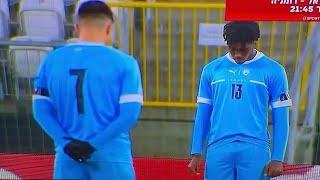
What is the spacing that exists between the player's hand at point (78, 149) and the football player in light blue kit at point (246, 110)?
83 centimetres

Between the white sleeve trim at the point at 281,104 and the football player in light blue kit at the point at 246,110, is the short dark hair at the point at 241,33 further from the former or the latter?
the white sleeve trim at the point at 281,104

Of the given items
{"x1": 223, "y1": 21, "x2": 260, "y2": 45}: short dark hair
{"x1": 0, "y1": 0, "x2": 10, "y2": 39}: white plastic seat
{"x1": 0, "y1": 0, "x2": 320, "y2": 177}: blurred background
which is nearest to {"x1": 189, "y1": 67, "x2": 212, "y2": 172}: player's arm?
{"x1": 223, "y1": 21, "x2": 260, "y2": 45}: short dark hair

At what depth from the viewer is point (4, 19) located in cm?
611

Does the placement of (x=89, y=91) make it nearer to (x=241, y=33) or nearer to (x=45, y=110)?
(x=45, y=110)

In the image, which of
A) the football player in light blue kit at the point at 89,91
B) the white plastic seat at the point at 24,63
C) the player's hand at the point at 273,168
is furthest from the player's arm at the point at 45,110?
the white plastic seat at the point at 24,63

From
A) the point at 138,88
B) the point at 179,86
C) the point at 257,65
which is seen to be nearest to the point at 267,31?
the point at 179,86

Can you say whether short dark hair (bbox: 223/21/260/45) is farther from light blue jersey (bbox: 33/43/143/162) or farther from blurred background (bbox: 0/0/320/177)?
blurred background (bbox: 0/0/320/177)

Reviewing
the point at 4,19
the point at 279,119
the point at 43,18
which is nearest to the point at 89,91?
the point at 279,119

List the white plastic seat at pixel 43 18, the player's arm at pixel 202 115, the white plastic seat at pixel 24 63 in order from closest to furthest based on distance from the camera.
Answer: the player's arm at pixel 202 115 → the white plastic seat at pixel 24 63 → the white plastic seat at pixel 43 18

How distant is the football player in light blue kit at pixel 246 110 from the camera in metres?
2.83

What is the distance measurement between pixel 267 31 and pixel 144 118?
163 centimetres

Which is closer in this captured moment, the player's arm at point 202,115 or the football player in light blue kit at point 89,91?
the football player in light blue kit at point 89,91

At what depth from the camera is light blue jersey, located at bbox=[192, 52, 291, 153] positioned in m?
2.83

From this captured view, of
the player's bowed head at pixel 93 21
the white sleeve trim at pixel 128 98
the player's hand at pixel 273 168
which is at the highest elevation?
the player's bowed head at pixel 93 21
